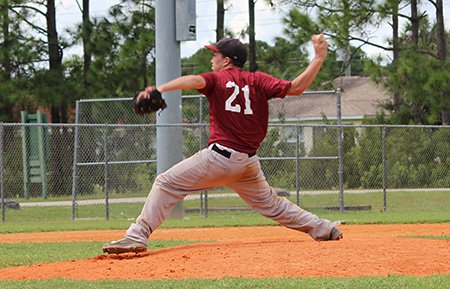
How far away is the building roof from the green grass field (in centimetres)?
1045

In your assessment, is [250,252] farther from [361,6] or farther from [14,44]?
[14,44]

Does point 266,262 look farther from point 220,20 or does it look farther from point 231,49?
point 220,20

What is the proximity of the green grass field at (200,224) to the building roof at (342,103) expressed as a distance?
412 inches

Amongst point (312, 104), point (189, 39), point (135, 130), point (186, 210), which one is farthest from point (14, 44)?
point (312, 104)

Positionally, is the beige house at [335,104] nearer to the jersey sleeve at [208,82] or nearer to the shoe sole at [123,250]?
the shoe sole at [123,250]

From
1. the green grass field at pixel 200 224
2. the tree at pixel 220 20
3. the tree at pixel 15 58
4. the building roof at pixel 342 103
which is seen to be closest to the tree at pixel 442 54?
the green grass field at pixel 200 224

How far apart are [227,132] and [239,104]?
11.1 inches

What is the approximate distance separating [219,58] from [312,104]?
33.9 m

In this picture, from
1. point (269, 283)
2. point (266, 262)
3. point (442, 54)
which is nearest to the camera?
point (269, 283)

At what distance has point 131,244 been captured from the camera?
884 centimetres

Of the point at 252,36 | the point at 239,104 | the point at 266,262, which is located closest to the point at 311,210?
the point at 252,36

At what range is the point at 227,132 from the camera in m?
8.62

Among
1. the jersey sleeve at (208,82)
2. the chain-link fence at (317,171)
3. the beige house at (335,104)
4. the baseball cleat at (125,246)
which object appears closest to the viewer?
the jersey sleeve at (208,82)

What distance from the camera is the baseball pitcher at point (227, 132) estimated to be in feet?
28.1
